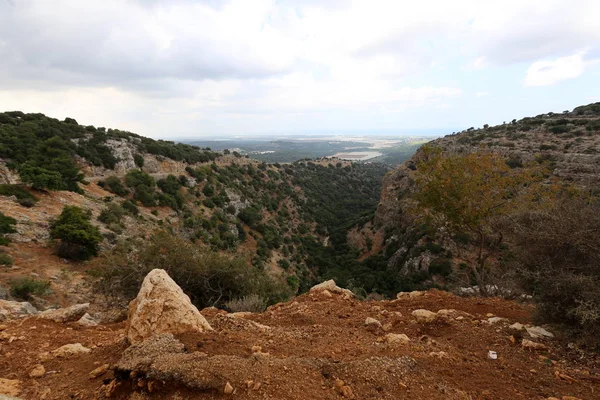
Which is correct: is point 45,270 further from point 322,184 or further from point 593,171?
point 322,184

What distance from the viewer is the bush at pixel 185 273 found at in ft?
34.7

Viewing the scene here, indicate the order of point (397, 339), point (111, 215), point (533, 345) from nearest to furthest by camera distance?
1. point (533, 345)
2. point (397, 339)
3. point (111, 215)

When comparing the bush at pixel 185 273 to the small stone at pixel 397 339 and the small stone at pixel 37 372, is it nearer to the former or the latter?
the small stone at pixel 37 372

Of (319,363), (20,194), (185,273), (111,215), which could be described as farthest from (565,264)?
(20,194)

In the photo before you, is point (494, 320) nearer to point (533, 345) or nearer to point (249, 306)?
point (533, 345)

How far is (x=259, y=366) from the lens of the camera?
12.8ft

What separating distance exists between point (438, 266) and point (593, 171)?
14626 mm

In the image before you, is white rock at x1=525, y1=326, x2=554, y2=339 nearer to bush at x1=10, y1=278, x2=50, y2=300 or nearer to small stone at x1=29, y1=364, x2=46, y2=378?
small stone at x1=29, y1=364, x2=46, y2=378

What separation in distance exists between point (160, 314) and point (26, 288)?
759 centimetres

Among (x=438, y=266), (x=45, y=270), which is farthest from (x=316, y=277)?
(x=45, y=270)

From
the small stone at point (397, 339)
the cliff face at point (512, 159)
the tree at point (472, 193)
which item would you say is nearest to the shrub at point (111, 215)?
the tree at point (472, 193)

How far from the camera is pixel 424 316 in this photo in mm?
6707

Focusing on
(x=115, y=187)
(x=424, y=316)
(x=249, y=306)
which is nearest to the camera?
(x=424, y=316)

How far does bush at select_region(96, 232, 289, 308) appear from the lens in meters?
10.6
